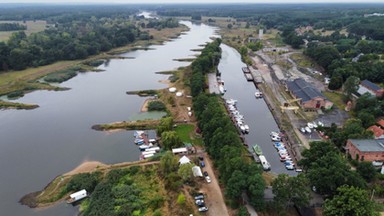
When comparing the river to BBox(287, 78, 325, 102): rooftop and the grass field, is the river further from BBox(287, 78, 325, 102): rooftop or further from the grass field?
BBox(287, 78, 325, 102): rooftop

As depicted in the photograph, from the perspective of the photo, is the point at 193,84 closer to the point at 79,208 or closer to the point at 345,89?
the point at 345,89

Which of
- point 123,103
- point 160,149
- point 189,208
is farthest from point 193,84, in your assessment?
point 189,208

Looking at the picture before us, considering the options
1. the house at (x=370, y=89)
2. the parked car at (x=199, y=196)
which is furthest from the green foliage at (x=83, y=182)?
the house at (x=370, y=89)

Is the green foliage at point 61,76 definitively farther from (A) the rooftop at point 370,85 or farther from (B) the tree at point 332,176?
(A) the rooftop at point 370,85

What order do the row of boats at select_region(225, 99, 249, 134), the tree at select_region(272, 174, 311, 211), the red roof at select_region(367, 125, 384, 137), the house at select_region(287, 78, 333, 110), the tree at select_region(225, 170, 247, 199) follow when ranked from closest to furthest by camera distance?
the tree at select_region(272, 174, 311, 211)
the tree at select_region(225, 170, 247, 199)
the red roof at select_region(367, 125, 384, 137)
the row of boats at select_region(225, 99, 249, 134)
the house at select_region(287, 78, 333, 110)

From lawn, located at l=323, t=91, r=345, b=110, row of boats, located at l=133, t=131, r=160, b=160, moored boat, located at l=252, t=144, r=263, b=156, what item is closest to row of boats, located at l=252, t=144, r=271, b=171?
moored boat, located at l=252, t=144, r=263, b=156
